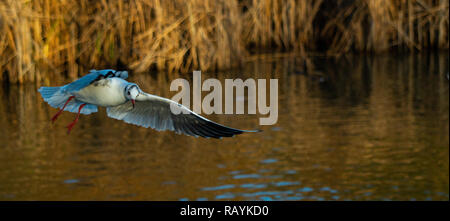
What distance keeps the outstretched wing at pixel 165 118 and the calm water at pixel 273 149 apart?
13.1 meters

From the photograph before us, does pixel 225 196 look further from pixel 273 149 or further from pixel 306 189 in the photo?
pixel 273 149

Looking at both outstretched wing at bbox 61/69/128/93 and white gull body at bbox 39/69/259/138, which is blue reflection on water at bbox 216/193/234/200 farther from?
outstretched wing at bbox 61/69/128/93

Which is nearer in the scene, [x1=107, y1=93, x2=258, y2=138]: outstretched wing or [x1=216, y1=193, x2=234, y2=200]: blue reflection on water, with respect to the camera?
[x1=107, y1=93, x2=258, y2=138]: outstretched wing

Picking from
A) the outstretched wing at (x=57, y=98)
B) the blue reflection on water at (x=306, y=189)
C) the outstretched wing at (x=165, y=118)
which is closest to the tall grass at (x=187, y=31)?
the outstretched wing at (x=165, y=118)

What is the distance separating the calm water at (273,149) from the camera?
1823 cm

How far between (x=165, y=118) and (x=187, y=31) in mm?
12651

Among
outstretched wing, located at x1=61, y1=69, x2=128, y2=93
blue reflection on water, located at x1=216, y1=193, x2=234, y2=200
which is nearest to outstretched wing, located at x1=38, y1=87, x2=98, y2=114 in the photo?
outstretched wing, located at x1=61, y1=69, x2=128, y2=93

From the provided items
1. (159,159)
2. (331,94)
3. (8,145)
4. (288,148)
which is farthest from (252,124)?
(8,145)

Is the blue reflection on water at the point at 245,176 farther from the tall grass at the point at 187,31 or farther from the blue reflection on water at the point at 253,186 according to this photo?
the tall grass at the point at 187,31

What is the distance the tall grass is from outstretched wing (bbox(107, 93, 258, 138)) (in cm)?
219

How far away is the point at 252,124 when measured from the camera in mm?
20641

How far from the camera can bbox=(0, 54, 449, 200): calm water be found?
59.8 feet

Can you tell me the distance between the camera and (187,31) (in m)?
16.4

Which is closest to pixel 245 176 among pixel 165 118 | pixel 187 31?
pixel 187 31
